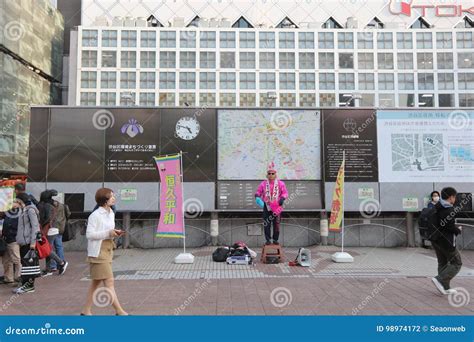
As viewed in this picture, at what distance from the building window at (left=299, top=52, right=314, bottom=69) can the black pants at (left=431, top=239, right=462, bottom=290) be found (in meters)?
67.1

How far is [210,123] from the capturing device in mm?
10391

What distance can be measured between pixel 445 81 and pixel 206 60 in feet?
148

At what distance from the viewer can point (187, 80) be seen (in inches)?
2643

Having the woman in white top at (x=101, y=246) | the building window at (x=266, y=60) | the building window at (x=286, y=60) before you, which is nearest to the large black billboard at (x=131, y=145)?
the woman in white top at (x=101, y=246)

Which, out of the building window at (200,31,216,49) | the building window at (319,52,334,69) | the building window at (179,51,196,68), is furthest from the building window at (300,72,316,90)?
the building window at (179,51,196,68)

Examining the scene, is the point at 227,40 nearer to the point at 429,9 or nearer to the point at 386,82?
A: the point at 386,82

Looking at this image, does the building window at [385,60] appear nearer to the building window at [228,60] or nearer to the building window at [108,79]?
the building window at [228,60]

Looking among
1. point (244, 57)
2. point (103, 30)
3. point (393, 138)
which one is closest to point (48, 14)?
point (103, 30)

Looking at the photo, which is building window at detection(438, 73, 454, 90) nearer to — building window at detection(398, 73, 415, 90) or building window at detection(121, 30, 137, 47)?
building window at detection(398, 73, 415, 90)

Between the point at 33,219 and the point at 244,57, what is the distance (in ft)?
216

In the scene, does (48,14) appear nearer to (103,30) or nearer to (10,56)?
(103,30)

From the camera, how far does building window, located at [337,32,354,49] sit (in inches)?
2734

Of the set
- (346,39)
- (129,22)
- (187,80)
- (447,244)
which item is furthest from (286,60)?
(447,244)

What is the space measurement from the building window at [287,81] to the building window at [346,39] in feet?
36.9
